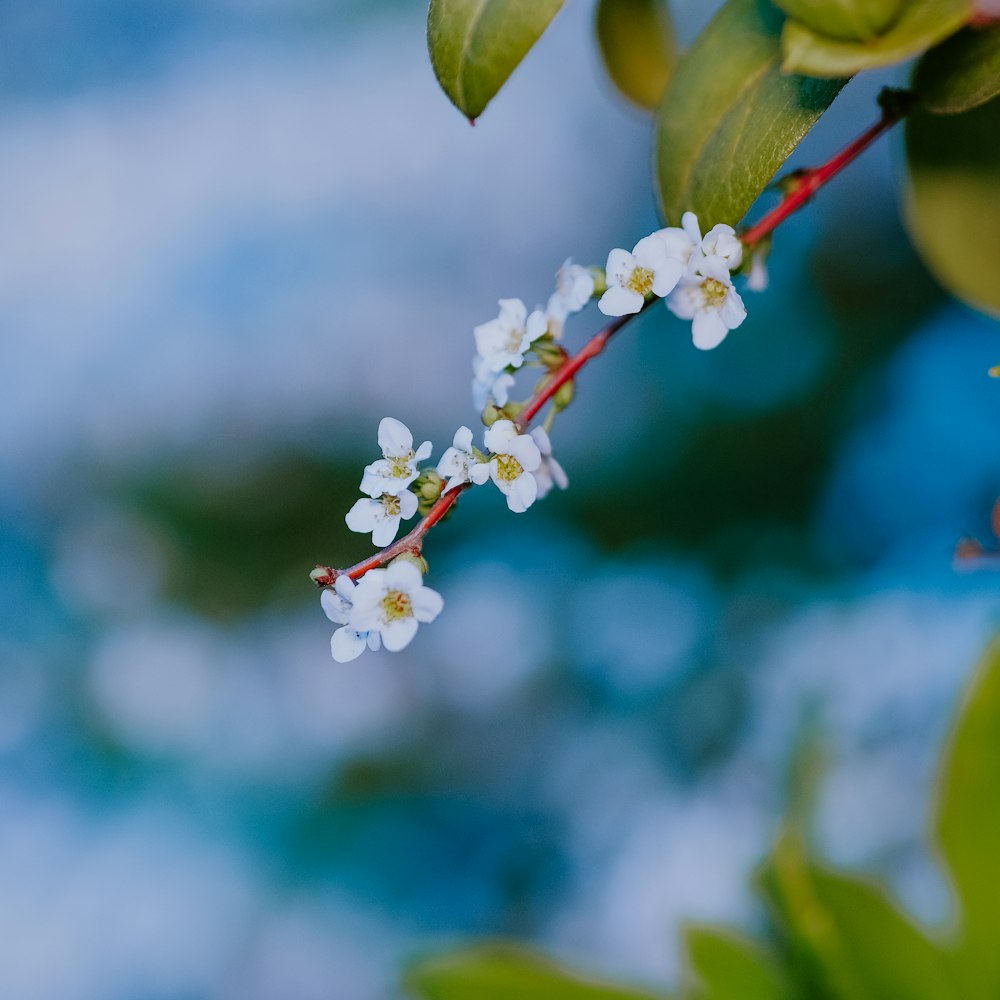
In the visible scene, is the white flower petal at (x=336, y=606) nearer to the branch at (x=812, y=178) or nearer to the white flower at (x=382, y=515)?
the white flower at (x=382, y=515)

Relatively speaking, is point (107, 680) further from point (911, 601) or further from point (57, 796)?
point (911, 601)

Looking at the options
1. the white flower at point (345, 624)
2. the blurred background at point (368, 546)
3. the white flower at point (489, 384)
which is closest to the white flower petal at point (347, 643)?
the white flower at point (345, 624)

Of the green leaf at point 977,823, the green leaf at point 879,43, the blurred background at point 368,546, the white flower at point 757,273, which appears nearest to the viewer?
the green leaf at point 879,43

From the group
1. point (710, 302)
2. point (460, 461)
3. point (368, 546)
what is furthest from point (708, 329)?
point (368, 546)

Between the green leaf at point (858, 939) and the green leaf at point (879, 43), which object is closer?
the green leaf at point (879, 43)

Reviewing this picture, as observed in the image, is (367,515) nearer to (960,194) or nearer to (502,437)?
(502,437)

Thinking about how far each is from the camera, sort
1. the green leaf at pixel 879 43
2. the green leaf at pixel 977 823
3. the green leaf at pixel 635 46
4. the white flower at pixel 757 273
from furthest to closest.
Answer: the green leaf at pixel 977 823
the green leaf at pixel 635 46
the white flower at pixel 757 273
the green leaf at pixel 879 43
